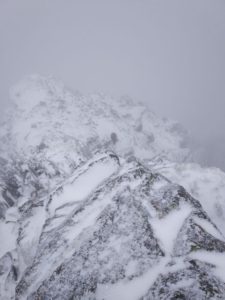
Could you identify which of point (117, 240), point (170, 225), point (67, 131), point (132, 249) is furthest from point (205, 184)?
point (67, 131)

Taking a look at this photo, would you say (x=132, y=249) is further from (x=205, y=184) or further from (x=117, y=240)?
(x=205, y=184)

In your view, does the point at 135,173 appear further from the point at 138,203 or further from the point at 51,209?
the point at 51,209

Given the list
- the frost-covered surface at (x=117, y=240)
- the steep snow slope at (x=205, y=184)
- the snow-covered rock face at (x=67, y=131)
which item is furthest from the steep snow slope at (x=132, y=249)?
the snow-covered rock face at (x=67, y=131)

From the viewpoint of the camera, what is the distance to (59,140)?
70.2 metres

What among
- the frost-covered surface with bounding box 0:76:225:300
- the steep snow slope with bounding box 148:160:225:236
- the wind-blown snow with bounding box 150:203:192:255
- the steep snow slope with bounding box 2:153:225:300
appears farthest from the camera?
the steep snow slope with bounding box 148:160:225:236

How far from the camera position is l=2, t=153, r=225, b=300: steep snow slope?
1256 centimetres

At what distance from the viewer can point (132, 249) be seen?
1480cm

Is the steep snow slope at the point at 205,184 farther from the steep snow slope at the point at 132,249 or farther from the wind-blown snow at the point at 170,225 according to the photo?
the steep snow slope at the point at 132,249

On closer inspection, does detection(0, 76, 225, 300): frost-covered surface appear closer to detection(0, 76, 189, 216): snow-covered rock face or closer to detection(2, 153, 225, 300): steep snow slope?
detection(2, 153, 225, 300): steep snow slope

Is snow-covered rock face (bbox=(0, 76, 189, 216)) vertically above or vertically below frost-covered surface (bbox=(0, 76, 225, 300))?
above

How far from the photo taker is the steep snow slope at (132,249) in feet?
41.2

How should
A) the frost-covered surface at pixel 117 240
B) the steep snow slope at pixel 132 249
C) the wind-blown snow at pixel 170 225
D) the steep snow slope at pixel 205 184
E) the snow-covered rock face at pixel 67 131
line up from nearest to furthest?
the steep snow slope at pixel 132 249
the frost-covered surface at pixel 117 240
the wind-blown snow at pixel 170 225
the steep snow slope at pixel 205 184
the snow-covered rock face at pixel 67 131

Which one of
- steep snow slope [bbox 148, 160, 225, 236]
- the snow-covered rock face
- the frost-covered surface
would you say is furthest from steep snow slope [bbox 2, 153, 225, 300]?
the snow-covered rock face

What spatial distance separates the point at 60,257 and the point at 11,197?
28949 millimetres
